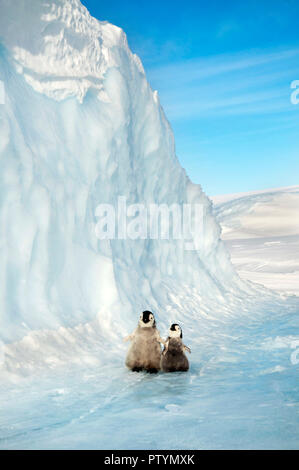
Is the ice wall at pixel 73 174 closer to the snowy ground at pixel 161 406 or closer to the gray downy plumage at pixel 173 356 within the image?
the snowy ground at pixel 161 406

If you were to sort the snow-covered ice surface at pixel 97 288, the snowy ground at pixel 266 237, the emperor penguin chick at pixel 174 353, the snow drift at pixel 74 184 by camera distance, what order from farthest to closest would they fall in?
the snowy ground at pixel 266 237 < the snow drift at pixel 74 184 < the emperor penguin chick at pixel 174 353 < the snow-covered ice surface at pixel 97 288

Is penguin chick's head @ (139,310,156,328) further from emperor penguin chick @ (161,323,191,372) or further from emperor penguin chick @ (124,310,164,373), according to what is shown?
emperor penguin chick @ (161,323,191,372)

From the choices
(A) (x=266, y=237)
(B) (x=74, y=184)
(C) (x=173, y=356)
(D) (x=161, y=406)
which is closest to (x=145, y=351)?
(C) (x=173, y=356)

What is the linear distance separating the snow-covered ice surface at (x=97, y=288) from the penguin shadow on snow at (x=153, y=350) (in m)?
0.16

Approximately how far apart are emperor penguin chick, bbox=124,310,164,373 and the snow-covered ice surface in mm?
162

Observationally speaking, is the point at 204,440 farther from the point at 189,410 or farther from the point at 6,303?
the point at 6,303

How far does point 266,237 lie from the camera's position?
48562 mm

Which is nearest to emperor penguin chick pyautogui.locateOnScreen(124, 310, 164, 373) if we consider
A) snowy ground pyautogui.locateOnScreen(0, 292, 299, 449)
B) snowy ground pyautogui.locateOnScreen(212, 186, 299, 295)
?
snowy ground pyautogui.locateOnScreen(0, 292, 299, 449)

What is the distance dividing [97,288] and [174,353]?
98.8 inches

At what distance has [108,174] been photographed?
9633 millimetres

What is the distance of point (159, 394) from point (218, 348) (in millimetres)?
2706

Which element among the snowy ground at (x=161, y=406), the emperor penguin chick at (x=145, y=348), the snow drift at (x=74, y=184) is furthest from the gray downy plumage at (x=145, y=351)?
the snow drift at (x=74, y=184)

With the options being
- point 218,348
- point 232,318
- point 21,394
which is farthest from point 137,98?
point 21,394

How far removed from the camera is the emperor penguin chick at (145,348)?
607cm
